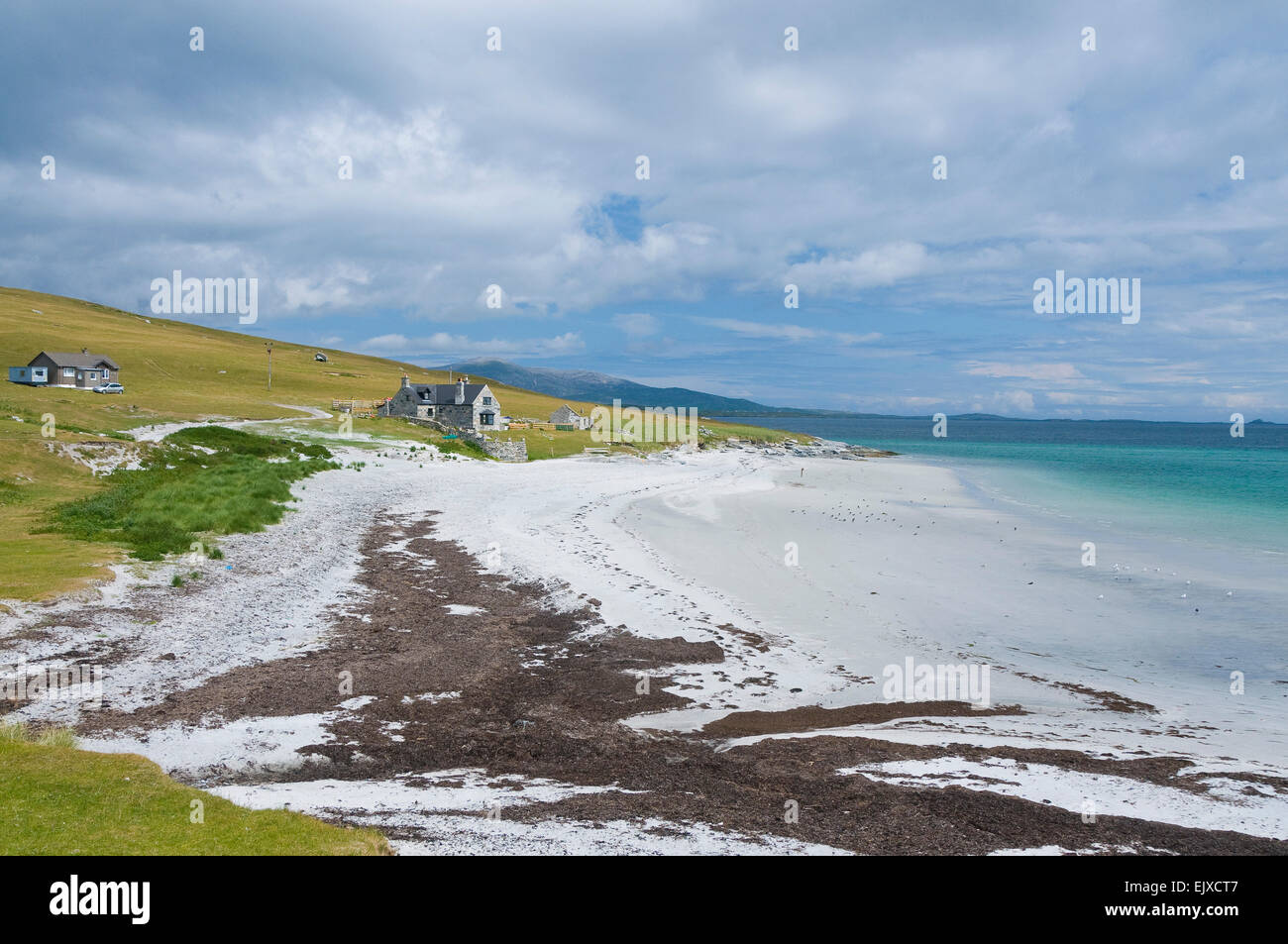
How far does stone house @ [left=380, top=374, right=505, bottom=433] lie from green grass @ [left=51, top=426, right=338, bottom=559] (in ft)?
121

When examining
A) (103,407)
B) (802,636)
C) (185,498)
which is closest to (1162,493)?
(802,636)

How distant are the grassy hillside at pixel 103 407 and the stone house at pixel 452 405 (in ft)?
19.9

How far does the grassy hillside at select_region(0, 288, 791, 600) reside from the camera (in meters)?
22.4

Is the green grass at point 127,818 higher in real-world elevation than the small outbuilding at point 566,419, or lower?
lower

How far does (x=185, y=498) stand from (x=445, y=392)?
196 ft

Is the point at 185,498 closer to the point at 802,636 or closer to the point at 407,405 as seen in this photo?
the point at 802,636

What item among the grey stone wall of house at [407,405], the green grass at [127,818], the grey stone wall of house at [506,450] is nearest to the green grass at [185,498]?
the green grass at [127,818]

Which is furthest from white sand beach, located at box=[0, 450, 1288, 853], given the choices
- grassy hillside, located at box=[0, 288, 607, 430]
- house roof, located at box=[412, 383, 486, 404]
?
house roof, located at box=[412, 383, 486, 404]

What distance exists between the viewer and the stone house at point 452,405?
87250 millimetres

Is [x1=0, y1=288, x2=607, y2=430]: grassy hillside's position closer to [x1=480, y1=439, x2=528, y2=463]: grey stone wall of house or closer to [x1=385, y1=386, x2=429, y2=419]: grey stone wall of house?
[x1=385, y1=386, x2=429, y2=419]: grey stone wall of house

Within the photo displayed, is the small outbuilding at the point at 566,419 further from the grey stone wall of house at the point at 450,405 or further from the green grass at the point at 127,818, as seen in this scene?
the green grass at the point at 127,818

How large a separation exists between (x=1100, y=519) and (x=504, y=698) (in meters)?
44.2

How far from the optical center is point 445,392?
295ft
